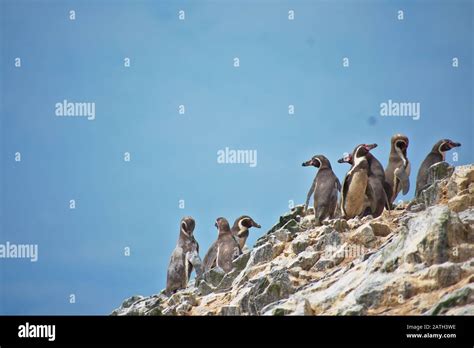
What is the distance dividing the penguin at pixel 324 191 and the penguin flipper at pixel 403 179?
1.43 metres

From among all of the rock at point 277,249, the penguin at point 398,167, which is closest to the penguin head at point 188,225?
the rock at point 277,249

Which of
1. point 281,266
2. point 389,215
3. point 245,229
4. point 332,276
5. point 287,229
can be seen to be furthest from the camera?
point 245,229

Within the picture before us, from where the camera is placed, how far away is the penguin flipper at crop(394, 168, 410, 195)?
880 inches

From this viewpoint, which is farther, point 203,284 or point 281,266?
point 203,284

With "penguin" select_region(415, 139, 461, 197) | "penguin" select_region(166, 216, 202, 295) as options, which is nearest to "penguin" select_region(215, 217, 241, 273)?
"penguin" select_region(166, 216, 202, 295)

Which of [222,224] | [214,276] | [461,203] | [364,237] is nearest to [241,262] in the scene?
[214,276]

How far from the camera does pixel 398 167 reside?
2252cm

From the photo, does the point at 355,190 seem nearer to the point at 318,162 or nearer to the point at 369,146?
the point at 369,146

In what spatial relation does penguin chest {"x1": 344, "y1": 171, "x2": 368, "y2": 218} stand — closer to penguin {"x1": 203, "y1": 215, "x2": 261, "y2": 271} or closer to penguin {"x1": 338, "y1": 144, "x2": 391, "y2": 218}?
penguin {"x1": 338, "y1": 144, "x2": 391, "y2": 218}
